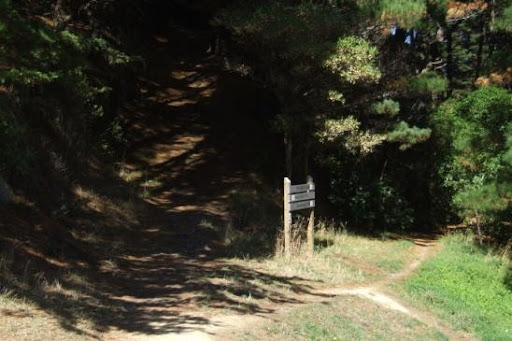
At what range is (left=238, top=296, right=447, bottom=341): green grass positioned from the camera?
7660 millimetres

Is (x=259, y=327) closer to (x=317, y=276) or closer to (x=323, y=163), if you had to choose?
(x=317, y=276)

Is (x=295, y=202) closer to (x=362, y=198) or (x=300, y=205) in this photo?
(x=300, y=205)

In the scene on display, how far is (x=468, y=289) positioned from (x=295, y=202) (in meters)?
3.94

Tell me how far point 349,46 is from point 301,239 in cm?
396

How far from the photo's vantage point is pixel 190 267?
10.4m

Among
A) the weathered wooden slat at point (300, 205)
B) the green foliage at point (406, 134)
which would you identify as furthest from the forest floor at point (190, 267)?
the green foliage at point (406, 134)

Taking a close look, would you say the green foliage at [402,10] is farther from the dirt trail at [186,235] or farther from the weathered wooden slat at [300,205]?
the dirt trail at [186,235]

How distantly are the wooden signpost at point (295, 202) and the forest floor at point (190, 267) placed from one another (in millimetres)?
531

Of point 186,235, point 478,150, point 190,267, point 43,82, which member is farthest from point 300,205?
point 478,150

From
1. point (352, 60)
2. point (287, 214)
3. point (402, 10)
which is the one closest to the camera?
point (287, 214)

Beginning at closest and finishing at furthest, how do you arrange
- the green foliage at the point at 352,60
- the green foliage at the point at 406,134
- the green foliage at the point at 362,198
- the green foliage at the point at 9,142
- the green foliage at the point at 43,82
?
1. the green foliage at the point at 43,82
2. the green foliage at the point at 9,142
3. the green foliage at the point at 352,60
4. the green foliage at the point at 406,134
5. the green foliage at the point at 362,198

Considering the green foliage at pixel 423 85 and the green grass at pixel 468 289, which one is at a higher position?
the green foliage at pixel 423 85

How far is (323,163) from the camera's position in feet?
51.0

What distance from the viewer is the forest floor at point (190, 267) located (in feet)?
23.8
